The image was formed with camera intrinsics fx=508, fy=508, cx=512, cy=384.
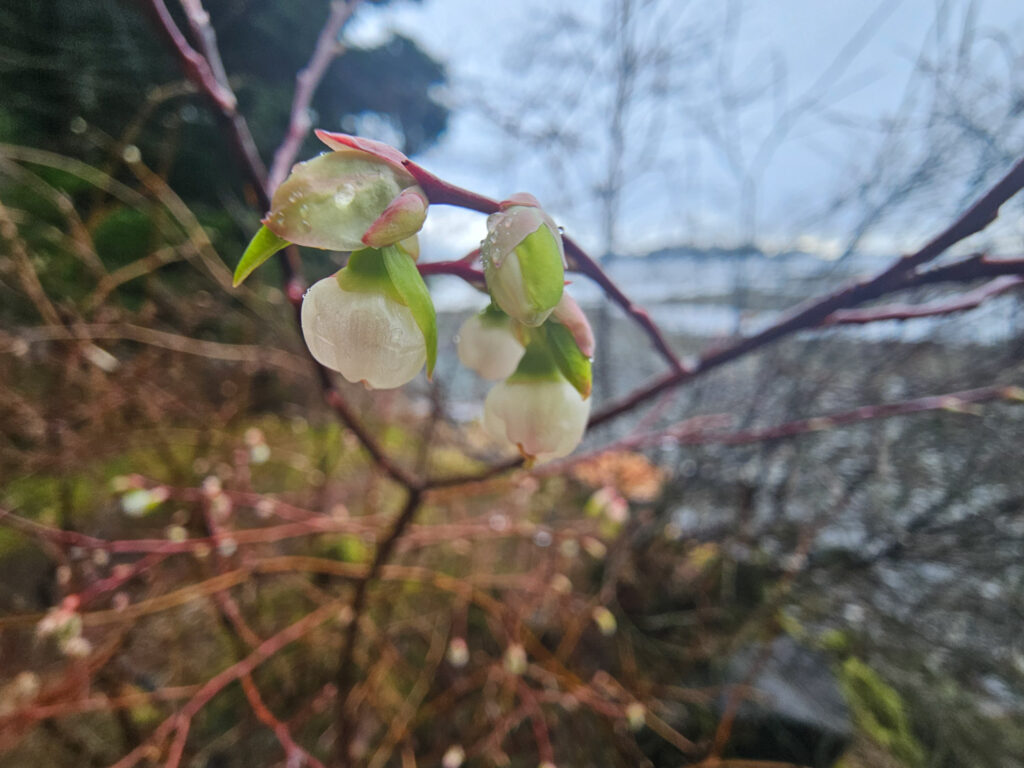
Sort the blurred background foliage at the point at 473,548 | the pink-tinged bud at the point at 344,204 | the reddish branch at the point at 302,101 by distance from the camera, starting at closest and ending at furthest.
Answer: the pink-tinged bud at the point at 344,204 → the reddish branch at the point at 302,101 → the blurred background foliage at the point at 473,548

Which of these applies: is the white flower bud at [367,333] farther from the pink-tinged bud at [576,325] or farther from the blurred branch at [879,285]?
the blurred branch at [879,285]

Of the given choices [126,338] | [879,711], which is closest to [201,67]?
[126,338]

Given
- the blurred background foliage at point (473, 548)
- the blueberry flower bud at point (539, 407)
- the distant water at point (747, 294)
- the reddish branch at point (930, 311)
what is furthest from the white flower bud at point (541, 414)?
the distant water at point (747, 294)

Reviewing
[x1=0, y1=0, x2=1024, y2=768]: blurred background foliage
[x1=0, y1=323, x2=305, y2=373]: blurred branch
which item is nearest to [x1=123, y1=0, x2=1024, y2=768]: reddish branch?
[x1=0, y1=0, x2=1024, y2=768]: blurred background foliage

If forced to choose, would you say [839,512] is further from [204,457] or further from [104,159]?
[104,159]

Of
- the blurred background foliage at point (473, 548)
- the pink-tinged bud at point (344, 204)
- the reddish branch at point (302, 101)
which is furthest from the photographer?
the blurred background foliage at point (473, 548)

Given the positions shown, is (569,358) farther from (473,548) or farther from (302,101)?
(473,548)

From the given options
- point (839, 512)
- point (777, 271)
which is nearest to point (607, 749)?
point (839, 512)
